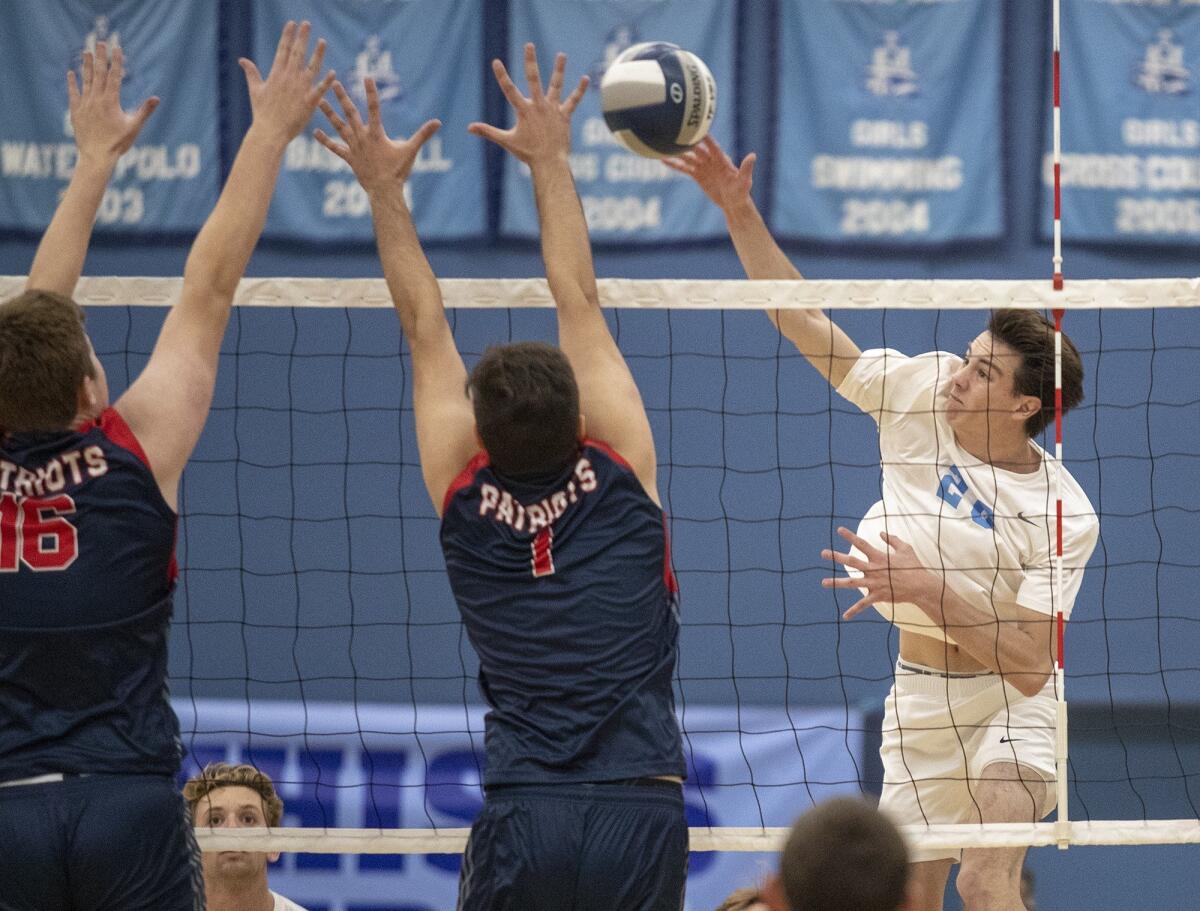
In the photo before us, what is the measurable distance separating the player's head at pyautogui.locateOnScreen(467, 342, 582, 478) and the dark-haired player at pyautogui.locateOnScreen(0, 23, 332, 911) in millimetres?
740

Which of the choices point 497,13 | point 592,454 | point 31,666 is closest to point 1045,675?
point 592,454

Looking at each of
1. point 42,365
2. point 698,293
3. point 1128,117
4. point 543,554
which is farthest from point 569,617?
point 1128,117

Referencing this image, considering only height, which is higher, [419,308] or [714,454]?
[419,308]

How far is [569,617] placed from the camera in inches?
153

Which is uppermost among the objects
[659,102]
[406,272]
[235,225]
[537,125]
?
[659,102]

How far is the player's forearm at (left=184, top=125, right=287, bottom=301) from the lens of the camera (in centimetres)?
410

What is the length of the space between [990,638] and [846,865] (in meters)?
3.04

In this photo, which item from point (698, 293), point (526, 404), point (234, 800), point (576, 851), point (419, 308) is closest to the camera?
point (576, 851)

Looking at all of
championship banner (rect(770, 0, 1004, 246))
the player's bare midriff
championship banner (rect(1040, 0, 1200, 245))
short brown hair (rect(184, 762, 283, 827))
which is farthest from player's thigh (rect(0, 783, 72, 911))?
championship banner (rect(1040, 0, 1200, 245))

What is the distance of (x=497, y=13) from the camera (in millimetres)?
10250

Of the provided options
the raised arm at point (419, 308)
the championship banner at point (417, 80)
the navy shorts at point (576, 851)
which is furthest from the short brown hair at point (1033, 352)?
the championship banner at point (417, 80)

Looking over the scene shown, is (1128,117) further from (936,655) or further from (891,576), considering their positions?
(891,576)

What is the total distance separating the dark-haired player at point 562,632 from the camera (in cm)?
378

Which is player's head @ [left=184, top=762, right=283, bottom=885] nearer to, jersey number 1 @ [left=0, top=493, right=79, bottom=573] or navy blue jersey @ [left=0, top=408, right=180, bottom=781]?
navy blue jersey @ [left=0, top=408, right=180, bottom=781]
